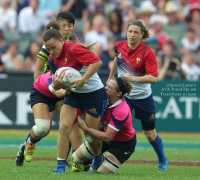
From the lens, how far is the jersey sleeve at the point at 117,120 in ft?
20.9

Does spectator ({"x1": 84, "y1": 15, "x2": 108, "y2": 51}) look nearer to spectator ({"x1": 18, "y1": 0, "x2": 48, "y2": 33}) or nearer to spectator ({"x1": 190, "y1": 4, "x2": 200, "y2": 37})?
spectator ({"x1": 18, "y1": 0, "x2": 48, "y2": 33})

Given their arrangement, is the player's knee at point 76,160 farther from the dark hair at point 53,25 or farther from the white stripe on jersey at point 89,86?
the dark hair at point 53,25

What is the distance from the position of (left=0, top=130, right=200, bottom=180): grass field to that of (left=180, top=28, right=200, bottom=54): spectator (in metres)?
3.42

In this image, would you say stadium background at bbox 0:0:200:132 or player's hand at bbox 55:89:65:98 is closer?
player's hand at bbox 55:89:65:98

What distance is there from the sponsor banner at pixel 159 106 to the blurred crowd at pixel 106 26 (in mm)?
921

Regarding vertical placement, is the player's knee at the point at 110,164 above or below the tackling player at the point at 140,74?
below

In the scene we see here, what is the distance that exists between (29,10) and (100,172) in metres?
10.8

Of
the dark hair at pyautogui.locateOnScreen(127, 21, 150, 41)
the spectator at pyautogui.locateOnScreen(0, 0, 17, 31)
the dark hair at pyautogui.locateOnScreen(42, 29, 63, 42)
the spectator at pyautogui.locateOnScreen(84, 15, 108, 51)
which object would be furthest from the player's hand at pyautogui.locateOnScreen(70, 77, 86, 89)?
the spectator at pyautogui.locateOnScreen(0, 0, 17, 31)

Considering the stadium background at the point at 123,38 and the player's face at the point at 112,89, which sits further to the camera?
the stadium background at the point at 123,38

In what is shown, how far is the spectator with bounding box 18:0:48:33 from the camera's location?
1635cm

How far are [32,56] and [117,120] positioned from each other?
9130 millimetres

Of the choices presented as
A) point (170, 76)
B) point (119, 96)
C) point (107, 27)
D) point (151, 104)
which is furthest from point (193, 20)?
point (119, 96)

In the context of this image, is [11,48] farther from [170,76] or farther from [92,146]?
[92,146]

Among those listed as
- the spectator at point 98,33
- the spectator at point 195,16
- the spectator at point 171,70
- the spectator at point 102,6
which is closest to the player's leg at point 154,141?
the spectator at point 171,70
